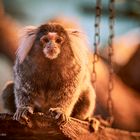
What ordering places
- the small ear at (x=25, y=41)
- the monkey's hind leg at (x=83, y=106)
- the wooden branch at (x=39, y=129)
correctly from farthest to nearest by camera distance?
the monkey's hind leg at (x=83, y=106) → the small ear at (x=25, y=41) → the wooden branch at (x=39, y=129)

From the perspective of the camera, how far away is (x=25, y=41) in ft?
12.1

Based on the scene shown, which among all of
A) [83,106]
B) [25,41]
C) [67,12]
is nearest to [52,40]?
[25,41]

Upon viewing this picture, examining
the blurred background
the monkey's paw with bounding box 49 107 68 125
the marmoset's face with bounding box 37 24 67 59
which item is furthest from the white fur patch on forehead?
the blurred background

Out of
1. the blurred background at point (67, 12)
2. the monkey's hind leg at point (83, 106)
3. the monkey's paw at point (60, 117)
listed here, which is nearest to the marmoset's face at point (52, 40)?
the monkey's paw at point (60, 117)

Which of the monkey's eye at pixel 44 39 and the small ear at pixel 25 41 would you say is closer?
the monkey's eye at pixel 44 39

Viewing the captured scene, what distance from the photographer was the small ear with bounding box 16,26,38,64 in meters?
3.64

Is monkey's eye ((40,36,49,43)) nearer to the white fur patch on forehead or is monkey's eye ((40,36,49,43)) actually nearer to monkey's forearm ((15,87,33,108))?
the white fur patch on forehead

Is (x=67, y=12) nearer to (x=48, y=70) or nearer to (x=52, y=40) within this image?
(x=48, y=70)

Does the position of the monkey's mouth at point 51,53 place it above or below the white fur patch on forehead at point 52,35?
A: below

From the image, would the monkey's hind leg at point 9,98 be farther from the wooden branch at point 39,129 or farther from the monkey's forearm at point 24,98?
the wooden branch at point 39,129

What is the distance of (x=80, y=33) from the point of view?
373cm

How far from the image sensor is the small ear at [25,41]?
3643 mm

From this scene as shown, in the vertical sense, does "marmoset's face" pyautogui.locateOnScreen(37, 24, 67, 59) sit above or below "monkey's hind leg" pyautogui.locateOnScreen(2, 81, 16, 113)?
above

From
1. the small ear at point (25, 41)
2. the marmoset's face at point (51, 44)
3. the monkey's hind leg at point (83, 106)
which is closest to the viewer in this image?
the marmoset's face at point (51, 44)
